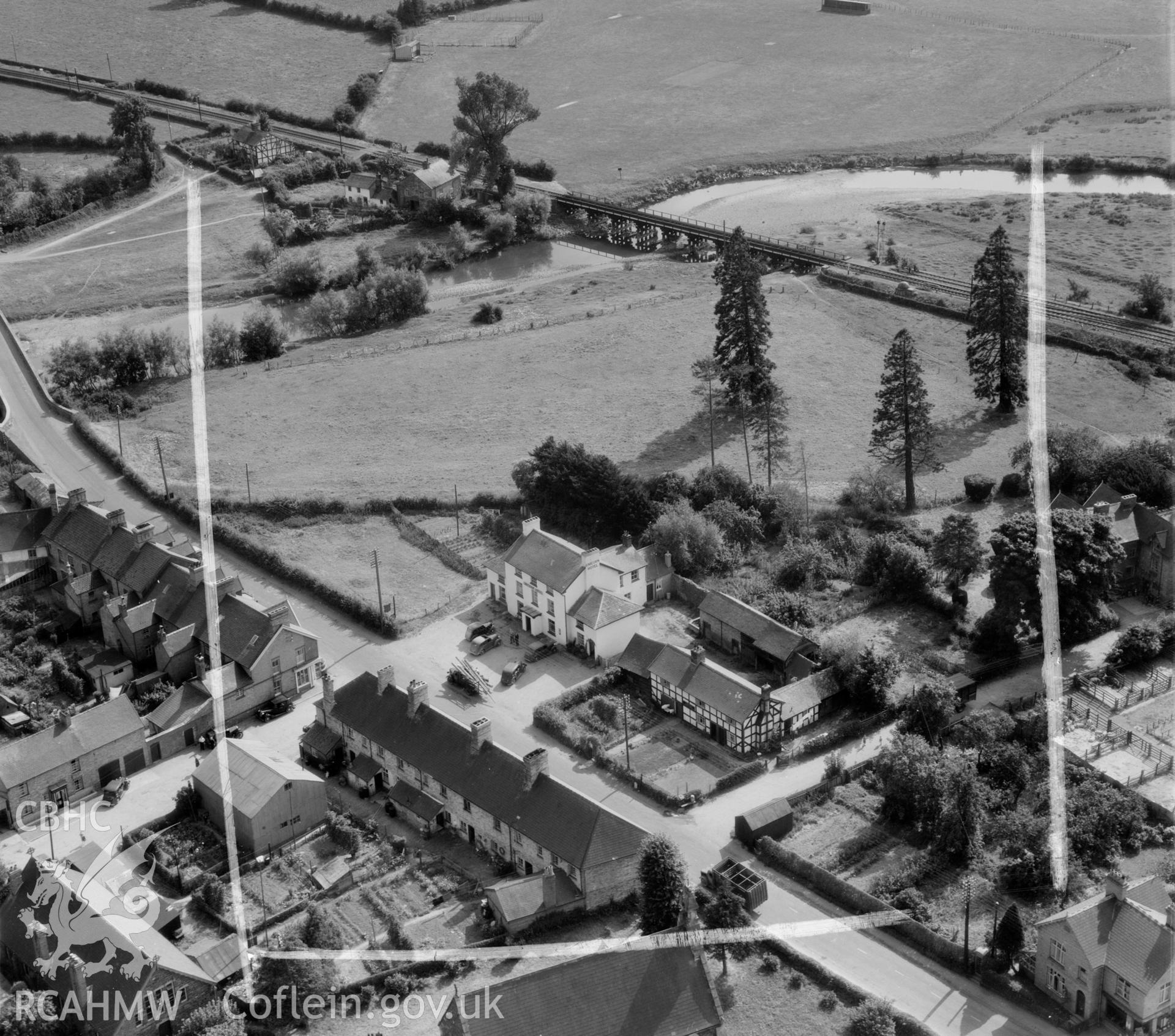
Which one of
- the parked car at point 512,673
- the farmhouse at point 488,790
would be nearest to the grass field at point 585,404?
the parked car at point 512,673

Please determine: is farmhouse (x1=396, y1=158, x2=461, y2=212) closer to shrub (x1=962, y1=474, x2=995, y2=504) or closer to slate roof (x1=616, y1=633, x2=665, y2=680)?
shrub (x1=962, y1=474, x2=995, y2=504)

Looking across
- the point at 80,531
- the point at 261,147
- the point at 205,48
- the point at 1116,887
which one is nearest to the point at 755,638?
the point at 1116,887

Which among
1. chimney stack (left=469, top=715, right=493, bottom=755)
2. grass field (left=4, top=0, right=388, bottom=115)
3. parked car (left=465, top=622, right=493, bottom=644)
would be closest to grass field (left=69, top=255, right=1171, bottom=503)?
parked car (left=465, top=622, right=493, bottom=644)

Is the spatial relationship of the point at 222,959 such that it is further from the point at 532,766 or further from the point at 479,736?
the point at 479,736

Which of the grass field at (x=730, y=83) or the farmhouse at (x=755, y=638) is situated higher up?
the grass field at (x=730, y=83)

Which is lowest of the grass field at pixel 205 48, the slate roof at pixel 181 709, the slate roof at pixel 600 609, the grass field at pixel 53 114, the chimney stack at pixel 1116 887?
the slate roof at pixel 181 709

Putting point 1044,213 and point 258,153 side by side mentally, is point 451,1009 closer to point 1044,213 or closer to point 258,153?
point 1044,213

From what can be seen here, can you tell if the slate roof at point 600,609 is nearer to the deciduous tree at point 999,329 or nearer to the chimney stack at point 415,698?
the chimney stack at point 415,698
